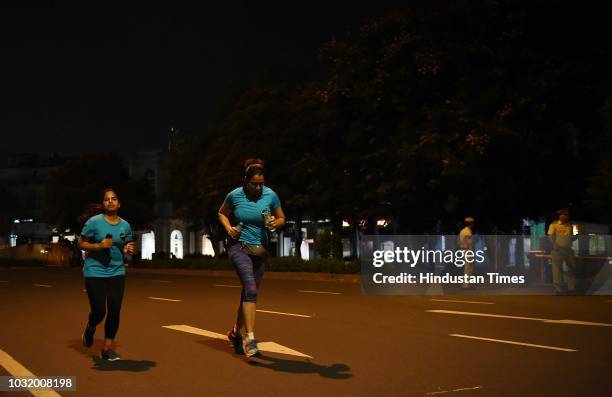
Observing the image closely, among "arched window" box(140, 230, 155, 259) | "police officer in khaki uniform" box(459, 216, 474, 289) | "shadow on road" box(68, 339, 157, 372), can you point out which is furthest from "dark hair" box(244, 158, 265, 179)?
"arched window" box(140, 230, 155, 259)

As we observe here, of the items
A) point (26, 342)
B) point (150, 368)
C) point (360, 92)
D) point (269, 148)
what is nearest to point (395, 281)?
point (360, 92)

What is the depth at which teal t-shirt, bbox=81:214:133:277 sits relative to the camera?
26.6ft

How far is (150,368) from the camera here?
7.93 meters

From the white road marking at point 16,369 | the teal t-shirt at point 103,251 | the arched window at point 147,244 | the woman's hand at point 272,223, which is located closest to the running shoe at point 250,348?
the woman's hand at point 272,223

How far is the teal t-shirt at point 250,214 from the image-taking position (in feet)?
27.1

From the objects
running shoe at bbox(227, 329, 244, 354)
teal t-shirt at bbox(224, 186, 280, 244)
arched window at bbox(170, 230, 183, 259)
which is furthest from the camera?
arched window at bbox(170, 230, 183, 259)

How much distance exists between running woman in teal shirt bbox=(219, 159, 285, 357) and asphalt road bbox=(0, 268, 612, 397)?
0.43 metres

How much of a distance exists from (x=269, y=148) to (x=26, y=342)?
29.6m

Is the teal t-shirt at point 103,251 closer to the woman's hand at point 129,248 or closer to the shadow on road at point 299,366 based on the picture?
the woman's hand at point 129,248

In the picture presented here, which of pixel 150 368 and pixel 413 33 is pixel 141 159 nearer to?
pixel 413 33

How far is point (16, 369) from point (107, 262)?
1.24m

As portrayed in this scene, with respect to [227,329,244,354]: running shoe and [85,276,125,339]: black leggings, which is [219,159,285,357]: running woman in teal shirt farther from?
[85,276,125,339]: black leggings

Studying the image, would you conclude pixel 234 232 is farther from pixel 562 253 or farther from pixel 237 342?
pixel 562 253

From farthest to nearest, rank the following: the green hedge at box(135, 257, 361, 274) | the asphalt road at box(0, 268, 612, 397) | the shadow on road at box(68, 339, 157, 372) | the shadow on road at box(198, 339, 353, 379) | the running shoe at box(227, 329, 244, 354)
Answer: the green hedge at box(135, 257, 361, 274)
the running shoe at box(227, 329, 244, 354)
the shadow on road at box(68, 339, 157, 372)
the shadow on road at box(198, 339, 353, 379)
the asphalt road at box(0, 268, 612, 397)
